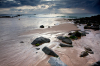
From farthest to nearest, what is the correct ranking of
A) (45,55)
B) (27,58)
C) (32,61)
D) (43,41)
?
(43,41) → (45,55) → (27,58) → (32,61)

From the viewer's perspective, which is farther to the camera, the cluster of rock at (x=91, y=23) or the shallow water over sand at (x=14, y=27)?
the cluster of rock at (x=91, y=23)

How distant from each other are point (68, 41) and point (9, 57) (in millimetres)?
5671

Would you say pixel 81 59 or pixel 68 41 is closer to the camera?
pixel 81 59

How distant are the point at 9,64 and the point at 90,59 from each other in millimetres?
5330

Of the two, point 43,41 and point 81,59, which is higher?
point 43,41

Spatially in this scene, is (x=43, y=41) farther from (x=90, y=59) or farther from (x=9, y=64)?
(x=90, y=59)

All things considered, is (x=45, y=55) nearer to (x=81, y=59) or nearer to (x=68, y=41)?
(x=81, y=59)

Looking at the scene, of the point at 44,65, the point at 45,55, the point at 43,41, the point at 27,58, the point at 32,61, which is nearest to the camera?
the point at 44,65

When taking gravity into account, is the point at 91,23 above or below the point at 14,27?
above

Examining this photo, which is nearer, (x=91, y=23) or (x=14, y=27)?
(x=14, y=27)

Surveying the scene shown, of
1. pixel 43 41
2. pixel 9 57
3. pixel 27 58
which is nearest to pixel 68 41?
pixel 43 41

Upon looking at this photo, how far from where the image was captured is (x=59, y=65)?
363 centimetres

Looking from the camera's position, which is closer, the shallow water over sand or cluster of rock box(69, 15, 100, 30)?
the shallow water over sand

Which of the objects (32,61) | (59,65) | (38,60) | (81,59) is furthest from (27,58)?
(81,59)
